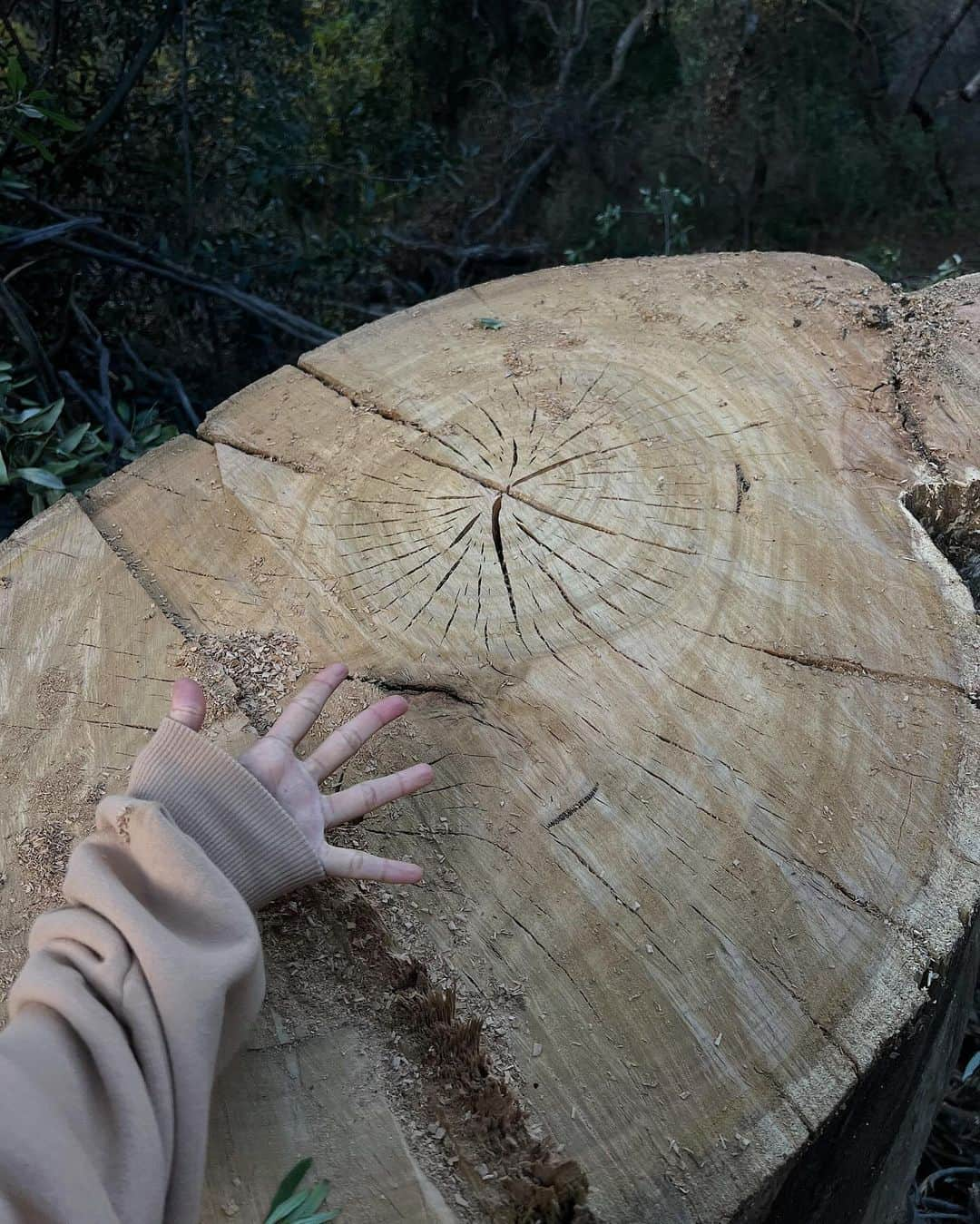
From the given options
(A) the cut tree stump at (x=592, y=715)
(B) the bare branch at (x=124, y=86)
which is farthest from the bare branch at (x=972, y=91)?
(B) the bare branch at (x=124, y=86)

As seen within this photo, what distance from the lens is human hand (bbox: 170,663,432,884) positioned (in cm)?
112

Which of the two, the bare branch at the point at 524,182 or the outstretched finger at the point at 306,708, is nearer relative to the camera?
the outstretched finger at the point at 306,708

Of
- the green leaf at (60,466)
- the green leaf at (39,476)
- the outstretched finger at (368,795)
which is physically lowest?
the green leaf at (60,466)

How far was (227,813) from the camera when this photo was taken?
1.12 m

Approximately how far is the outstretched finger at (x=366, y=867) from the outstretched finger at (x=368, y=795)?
5cm

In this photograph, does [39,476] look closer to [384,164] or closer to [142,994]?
[142,994]

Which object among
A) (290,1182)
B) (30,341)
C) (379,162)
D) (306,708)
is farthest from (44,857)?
(379,162)

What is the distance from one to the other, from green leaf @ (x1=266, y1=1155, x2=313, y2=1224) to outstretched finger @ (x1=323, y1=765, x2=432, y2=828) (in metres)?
0.35

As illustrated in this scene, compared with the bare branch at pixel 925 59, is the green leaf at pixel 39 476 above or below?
below

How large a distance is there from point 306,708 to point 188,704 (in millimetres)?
139

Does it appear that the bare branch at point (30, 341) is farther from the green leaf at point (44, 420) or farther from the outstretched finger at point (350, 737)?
the outstretched finger at point (350, 737)

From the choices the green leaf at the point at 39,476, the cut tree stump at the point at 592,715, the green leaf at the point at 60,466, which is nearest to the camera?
the cut tree stump at the point at 592,715

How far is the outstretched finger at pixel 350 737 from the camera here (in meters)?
1.21

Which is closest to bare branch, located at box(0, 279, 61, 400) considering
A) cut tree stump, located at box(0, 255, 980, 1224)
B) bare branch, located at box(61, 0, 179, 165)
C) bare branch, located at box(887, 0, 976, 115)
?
bare branch, located at box(61, 0, 179, 165)
